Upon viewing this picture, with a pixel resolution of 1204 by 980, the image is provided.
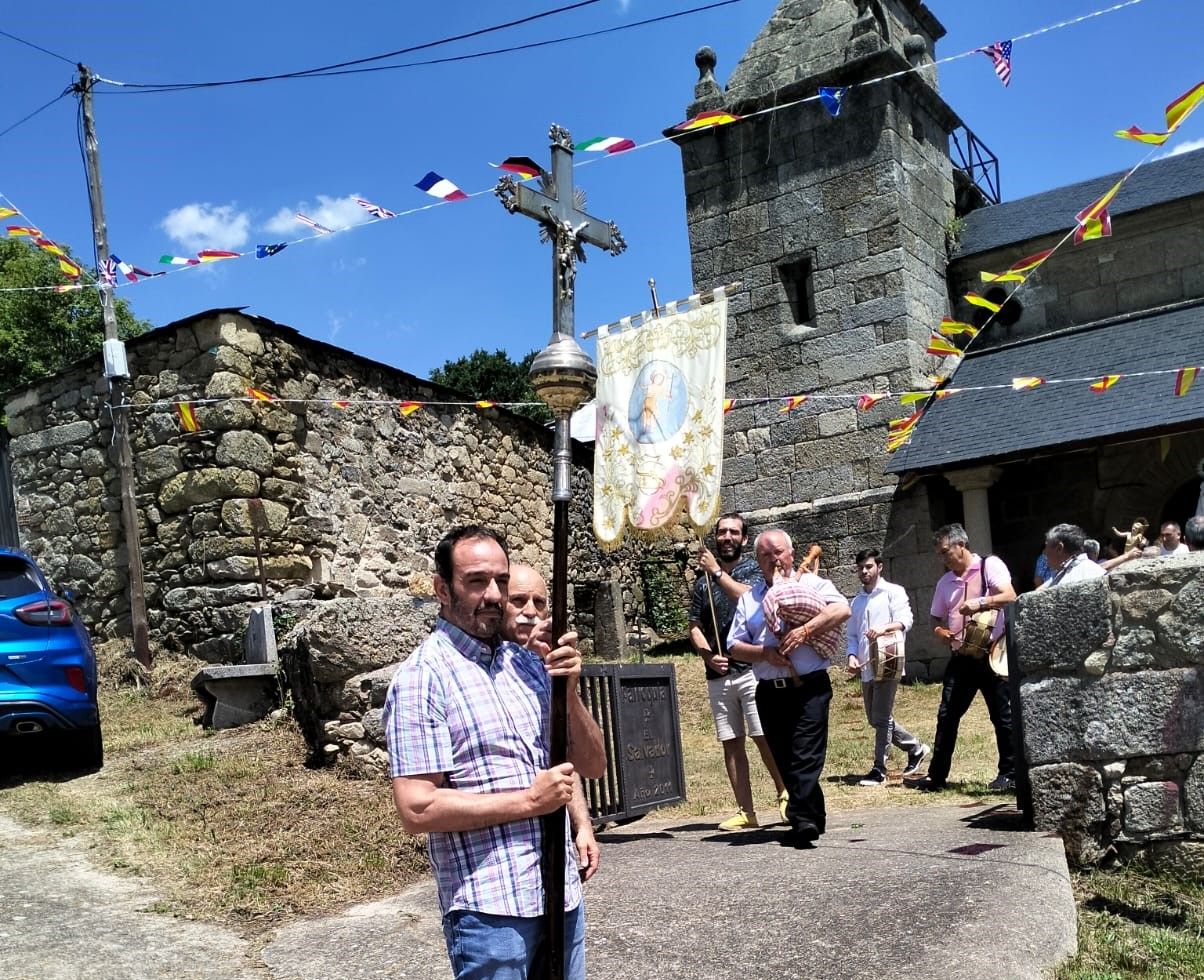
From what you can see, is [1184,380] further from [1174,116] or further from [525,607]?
[525,607]

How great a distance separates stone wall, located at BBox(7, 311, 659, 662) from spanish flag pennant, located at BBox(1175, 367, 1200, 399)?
7335mm

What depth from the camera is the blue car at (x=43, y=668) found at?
657 centimetres

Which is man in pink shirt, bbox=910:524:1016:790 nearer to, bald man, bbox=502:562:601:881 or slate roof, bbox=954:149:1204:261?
bald man, bbox=502:562:601:881

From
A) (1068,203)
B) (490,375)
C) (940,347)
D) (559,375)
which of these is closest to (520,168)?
(559,375)

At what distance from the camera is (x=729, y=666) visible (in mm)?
6000

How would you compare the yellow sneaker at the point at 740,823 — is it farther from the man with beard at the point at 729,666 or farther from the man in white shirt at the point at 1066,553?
the man in white shirt at the point at 1066,553

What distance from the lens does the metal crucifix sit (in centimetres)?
238

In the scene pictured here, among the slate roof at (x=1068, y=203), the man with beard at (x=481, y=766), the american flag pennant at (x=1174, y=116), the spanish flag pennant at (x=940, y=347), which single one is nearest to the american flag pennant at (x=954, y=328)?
the spanish flag pennant at (x=940, y=347)

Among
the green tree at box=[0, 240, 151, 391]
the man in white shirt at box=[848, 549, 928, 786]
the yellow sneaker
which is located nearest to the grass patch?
the yellow sneaker

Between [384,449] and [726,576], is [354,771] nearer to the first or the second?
[726,576]

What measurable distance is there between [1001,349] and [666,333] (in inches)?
330

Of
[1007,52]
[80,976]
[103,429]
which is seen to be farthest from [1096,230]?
[103,429]

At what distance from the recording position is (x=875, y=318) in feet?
43.6

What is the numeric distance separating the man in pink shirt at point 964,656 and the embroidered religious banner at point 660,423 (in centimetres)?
176
